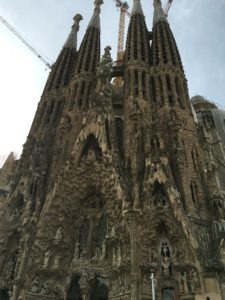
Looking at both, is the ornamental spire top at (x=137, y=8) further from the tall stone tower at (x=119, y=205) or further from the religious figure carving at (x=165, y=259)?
the religious figure carving at (x=165, y=259)

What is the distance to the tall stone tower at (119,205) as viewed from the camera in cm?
1355

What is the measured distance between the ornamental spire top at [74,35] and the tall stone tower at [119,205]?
9286 millimetres

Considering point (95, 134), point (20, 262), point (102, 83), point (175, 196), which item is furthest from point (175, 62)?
point (20, 262)

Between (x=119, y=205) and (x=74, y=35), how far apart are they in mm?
23615

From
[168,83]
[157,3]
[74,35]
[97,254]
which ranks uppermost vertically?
[157,3]

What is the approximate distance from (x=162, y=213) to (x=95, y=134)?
6.68m

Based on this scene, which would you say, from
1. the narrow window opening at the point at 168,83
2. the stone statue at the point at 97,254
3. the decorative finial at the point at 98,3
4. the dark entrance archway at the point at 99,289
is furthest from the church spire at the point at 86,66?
the dark entrance archway at the point at 99,289

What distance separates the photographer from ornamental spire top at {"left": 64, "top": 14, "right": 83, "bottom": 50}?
104 ft

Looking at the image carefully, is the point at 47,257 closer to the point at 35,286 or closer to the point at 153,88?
the point at 35,286

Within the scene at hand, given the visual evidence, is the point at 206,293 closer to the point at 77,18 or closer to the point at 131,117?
the point at 131,117

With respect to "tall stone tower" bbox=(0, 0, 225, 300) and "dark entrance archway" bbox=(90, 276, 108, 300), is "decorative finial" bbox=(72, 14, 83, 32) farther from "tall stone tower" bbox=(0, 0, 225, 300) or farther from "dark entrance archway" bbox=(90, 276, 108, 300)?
"dark entrance archway" bbox=(90, 276, 108, 300)

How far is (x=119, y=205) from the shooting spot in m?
15.5

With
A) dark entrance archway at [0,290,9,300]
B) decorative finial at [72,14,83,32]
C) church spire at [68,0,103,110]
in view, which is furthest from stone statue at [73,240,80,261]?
decorative finial at [72,14,83,32]

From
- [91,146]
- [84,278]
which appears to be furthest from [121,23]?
[84,278]
